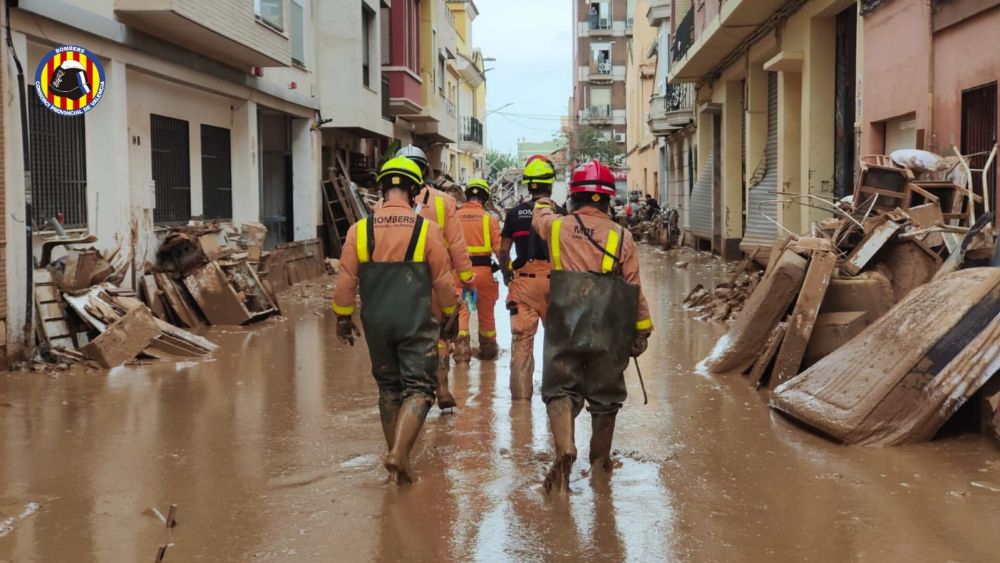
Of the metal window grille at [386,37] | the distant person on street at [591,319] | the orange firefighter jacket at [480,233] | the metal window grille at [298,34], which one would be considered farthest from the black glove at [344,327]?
the metal window grille at [386,37]

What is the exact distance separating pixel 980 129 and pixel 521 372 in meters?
5.26

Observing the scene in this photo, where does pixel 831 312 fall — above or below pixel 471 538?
above

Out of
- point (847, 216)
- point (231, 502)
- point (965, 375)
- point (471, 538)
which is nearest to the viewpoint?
point (471, 538)

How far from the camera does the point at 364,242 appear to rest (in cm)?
602

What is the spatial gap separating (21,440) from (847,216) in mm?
6760

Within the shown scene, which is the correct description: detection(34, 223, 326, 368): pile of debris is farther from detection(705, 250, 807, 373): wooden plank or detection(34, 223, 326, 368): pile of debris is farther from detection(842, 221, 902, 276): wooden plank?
detection(842, 221, 902, 276): wooden plank

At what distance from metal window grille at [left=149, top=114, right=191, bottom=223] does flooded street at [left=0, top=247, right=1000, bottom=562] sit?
6.28 metres

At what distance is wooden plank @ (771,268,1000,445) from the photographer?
6441mm

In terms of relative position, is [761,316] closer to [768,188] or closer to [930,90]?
[930,90]

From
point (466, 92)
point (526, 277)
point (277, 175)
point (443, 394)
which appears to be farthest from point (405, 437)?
point (466, 92)

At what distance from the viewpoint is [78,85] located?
10.5 m

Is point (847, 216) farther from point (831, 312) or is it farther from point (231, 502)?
point (231, 502)

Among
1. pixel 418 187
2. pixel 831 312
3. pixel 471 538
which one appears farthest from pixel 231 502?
pixel 831 312

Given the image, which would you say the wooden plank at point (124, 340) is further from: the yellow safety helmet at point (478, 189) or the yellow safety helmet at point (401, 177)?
the yellow safety helmet at point (401, 177)
